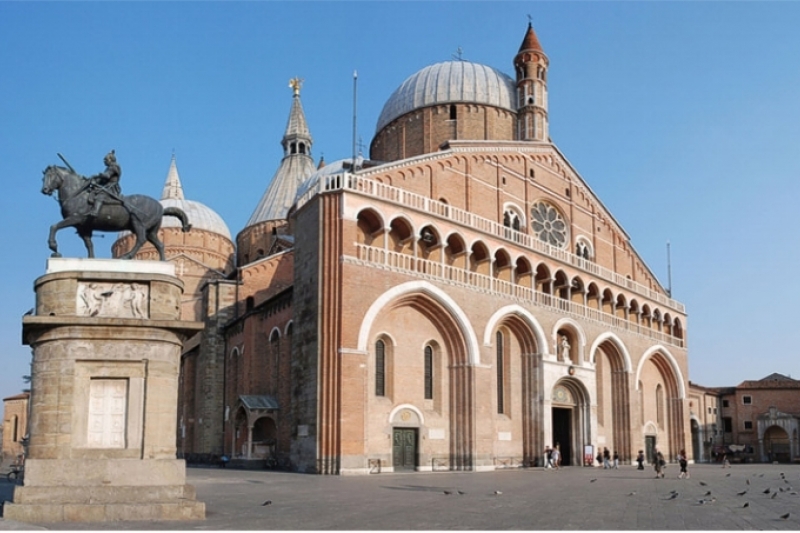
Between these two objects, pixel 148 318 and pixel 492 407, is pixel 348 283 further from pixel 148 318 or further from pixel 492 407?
pixel 148 318

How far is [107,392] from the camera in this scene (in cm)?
1293

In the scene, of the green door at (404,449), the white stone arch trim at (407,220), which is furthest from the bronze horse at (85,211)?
the green door at (404,449)

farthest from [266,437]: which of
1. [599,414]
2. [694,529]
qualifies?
[694,529]

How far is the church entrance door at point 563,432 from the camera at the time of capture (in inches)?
1613

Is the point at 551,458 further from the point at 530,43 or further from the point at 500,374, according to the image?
the point at 530,43

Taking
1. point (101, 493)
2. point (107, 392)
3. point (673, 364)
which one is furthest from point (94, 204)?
point (673, 364)

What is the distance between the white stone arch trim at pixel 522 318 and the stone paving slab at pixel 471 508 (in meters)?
12.4

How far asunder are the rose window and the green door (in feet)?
47.7

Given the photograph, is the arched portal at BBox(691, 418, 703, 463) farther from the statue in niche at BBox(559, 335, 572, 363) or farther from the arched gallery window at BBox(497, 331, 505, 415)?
the arched gallery window at BBox(497, 331, 505, 415)

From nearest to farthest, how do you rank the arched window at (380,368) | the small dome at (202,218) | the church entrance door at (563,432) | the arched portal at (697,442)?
the arched window at (380,368)
the church entrance door at (563,432)
the arched portal at (697,442)
the small dome at (202,218)

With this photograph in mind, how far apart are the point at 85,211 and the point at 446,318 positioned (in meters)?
21.0

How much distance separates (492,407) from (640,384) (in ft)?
52.4

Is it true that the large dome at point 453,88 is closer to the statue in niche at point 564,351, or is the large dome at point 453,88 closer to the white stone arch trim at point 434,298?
the statue in niche at point 564,351

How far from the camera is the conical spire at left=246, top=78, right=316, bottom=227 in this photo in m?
61.7
